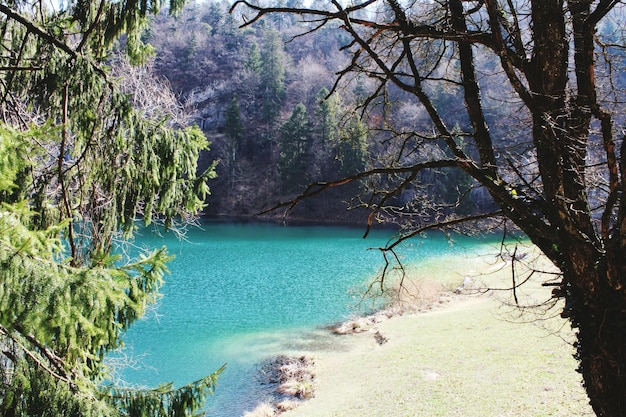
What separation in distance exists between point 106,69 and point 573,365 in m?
7.71

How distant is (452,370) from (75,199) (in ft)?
21.8

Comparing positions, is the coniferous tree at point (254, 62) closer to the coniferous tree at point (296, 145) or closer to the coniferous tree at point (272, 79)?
the coniferous tree at point (272, 79)

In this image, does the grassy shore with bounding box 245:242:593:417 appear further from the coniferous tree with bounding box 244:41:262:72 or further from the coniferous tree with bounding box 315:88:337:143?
the coniferous tree with bounding box 244:41:262:72

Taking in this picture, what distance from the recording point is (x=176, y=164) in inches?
179

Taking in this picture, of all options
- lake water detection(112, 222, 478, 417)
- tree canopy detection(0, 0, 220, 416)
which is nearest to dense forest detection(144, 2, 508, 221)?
lake water detection(112, 222, 478, 417)

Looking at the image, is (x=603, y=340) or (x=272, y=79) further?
(x=272, y=79)

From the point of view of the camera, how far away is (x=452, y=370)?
8.30 metres

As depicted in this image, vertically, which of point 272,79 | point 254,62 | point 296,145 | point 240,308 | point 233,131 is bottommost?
point 240,308

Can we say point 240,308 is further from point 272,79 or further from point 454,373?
point 272,79

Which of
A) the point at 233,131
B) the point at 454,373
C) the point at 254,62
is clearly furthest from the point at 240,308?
the point at 254,62

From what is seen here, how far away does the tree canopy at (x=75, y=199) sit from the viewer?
6.93 feet

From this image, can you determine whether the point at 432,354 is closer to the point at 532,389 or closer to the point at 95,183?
the point at 532,389

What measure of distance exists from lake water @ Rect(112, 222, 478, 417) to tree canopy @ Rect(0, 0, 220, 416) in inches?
86.8

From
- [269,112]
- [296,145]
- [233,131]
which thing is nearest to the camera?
[296,145]
